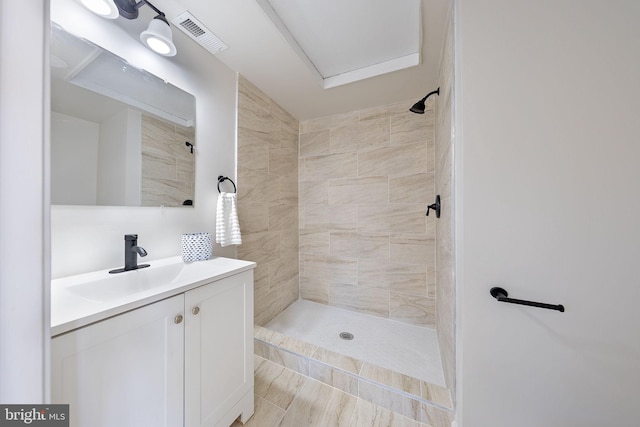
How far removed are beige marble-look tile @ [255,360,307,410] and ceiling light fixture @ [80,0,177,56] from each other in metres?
2.02

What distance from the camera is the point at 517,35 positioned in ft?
2.58

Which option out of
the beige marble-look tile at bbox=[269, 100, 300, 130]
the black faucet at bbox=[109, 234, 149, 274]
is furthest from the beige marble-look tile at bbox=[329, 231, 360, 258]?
the black faucet at bbox=[109, 234, 149, 274]

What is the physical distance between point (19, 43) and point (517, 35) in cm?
145

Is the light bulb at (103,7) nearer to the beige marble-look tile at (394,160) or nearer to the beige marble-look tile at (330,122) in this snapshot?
the beige marble-look tile at (330,122)

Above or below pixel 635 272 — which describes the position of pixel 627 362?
Answer: below

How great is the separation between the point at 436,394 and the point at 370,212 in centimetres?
142

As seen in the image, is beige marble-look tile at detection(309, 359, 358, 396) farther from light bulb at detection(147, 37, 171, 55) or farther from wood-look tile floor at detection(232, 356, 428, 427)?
light bulb at detection(147, 37, 171, 55)

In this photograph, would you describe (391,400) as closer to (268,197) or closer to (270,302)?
(270,302)

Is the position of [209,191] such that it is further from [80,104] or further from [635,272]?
[635,272]

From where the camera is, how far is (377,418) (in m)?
1.12

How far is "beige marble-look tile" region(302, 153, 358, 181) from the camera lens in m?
2.20

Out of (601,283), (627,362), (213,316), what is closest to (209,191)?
(213,316)

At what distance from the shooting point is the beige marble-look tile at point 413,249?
1894mm

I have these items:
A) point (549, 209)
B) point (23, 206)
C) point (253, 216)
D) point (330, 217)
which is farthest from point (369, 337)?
point (23, 206)
